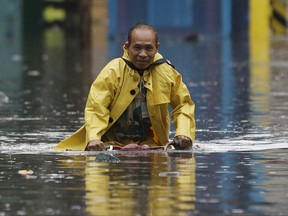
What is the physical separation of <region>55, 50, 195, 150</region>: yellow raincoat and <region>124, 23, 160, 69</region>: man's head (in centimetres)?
16

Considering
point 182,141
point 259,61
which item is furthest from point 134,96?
point 259,61

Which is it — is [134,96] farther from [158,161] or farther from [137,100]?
[158,161]

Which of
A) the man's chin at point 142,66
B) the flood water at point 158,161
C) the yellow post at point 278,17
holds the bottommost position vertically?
the yellow post at point 278,17

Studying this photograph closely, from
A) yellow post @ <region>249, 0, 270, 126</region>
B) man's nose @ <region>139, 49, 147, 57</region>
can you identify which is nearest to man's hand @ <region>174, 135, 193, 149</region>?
man's nose @ <region>139, 49, 147, 57</region>

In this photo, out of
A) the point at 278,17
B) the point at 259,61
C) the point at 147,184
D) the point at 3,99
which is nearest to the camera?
the point at 147,184

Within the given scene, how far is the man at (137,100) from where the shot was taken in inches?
421

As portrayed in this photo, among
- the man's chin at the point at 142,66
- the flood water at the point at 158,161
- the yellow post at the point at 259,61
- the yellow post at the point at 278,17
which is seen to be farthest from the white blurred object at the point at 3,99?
the yellow post at the point at 278,17

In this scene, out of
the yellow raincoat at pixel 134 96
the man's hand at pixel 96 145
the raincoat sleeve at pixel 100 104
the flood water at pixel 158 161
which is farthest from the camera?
the yellow raincoat at pixel 134 96

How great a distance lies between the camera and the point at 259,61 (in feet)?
90.1

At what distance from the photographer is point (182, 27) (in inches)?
1662

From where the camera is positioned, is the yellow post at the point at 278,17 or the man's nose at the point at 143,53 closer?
the man's nose at the point at 143,53

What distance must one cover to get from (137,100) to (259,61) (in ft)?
54.9

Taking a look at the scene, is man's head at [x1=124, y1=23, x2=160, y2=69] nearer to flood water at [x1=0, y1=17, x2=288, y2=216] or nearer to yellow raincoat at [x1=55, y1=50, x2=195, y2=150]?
yellow raincoat at [x1=55, y1=50, x2=195, y2=150]

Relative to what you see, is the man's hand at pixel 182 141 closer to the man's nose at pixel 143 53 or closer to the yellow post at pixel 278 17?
the man's nose at pixel 143 53
